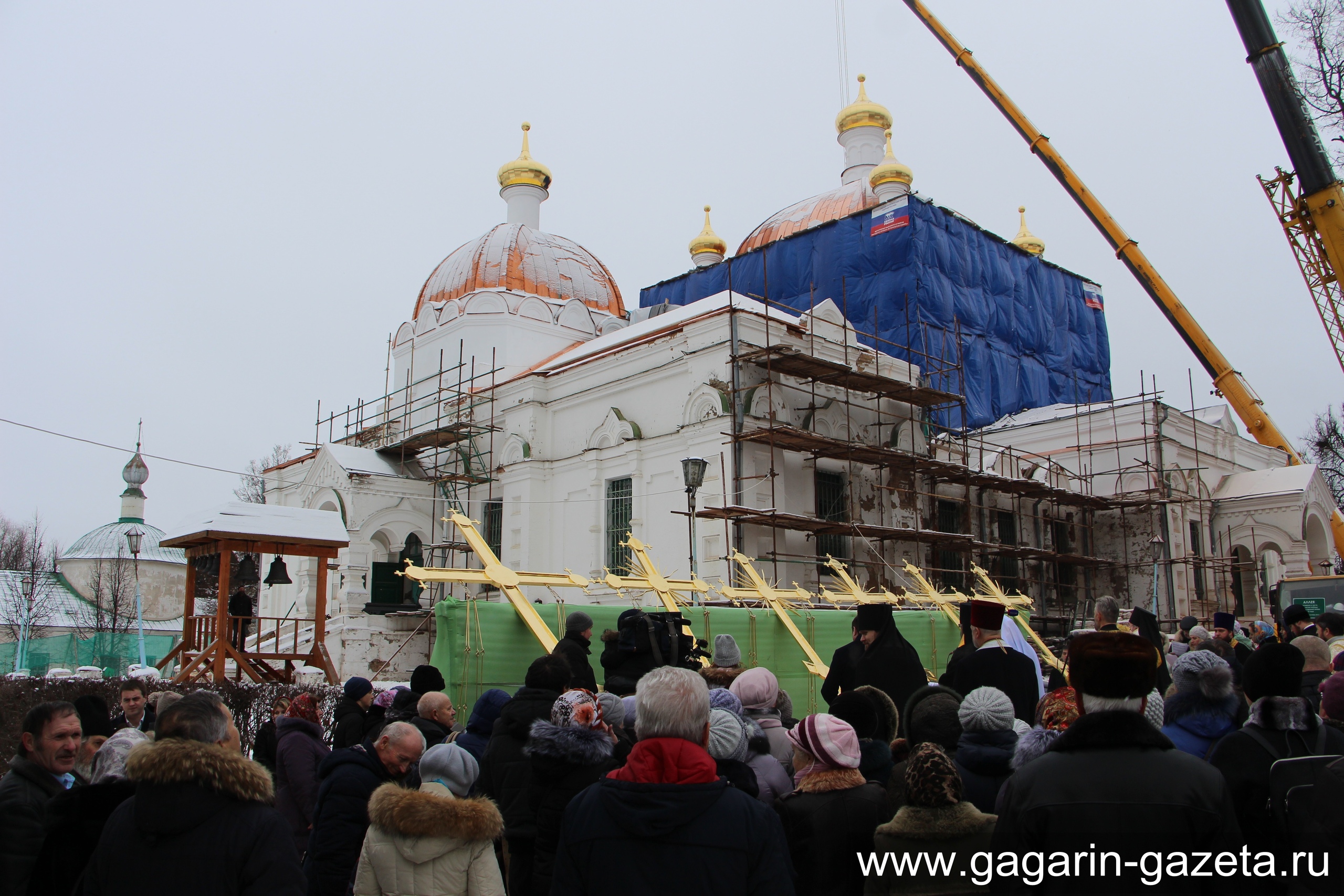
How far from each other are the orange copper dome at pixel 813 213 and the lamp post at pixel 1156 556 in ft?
45.4

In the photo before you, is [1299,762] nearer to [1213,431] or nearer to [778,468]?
[778,468]

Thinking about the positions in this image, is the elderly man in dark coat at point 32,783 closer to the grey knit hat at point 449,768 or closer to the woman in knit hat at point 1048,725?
the grey knit hat at point 449,768

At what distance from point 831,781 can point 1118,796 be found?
121 cm

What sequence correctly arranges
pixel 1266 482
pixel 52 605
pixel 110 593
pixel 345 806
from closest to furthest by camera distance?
pixel 345 806 < pixel 1266 482 < pixel 52 605 < pixel 110 593

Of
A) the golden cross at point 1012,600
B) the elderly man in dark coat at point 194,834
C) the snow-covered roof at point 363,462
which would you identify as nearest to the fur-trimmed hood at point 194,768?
the elderly man in dark coat at point 194,834

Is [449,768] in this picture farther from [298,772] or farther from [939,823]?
[298,772]

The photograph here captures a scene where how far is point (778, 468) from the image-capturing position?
20969mm

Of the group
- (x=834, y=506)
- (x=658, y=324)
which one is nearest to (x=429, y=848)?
(x=834, y=506)

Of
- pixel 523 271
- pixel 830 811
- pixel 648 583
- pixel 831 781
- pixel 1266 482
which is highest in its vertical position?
pixel 523 271

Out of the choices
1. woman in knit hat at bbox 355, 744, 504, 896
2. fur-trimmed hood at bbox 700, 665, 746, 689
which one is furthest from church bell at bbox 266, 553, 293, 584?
woman in knit hat at bbox 355, 744, 504, 896

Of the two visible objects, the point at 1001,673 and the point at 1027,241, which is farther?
the point at 1027,241

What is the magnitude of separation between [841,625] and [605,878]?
469 inches

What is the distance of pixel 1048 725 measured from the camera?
4.08m

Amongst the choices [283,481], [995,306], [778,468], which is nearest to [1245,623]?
[778,468]
